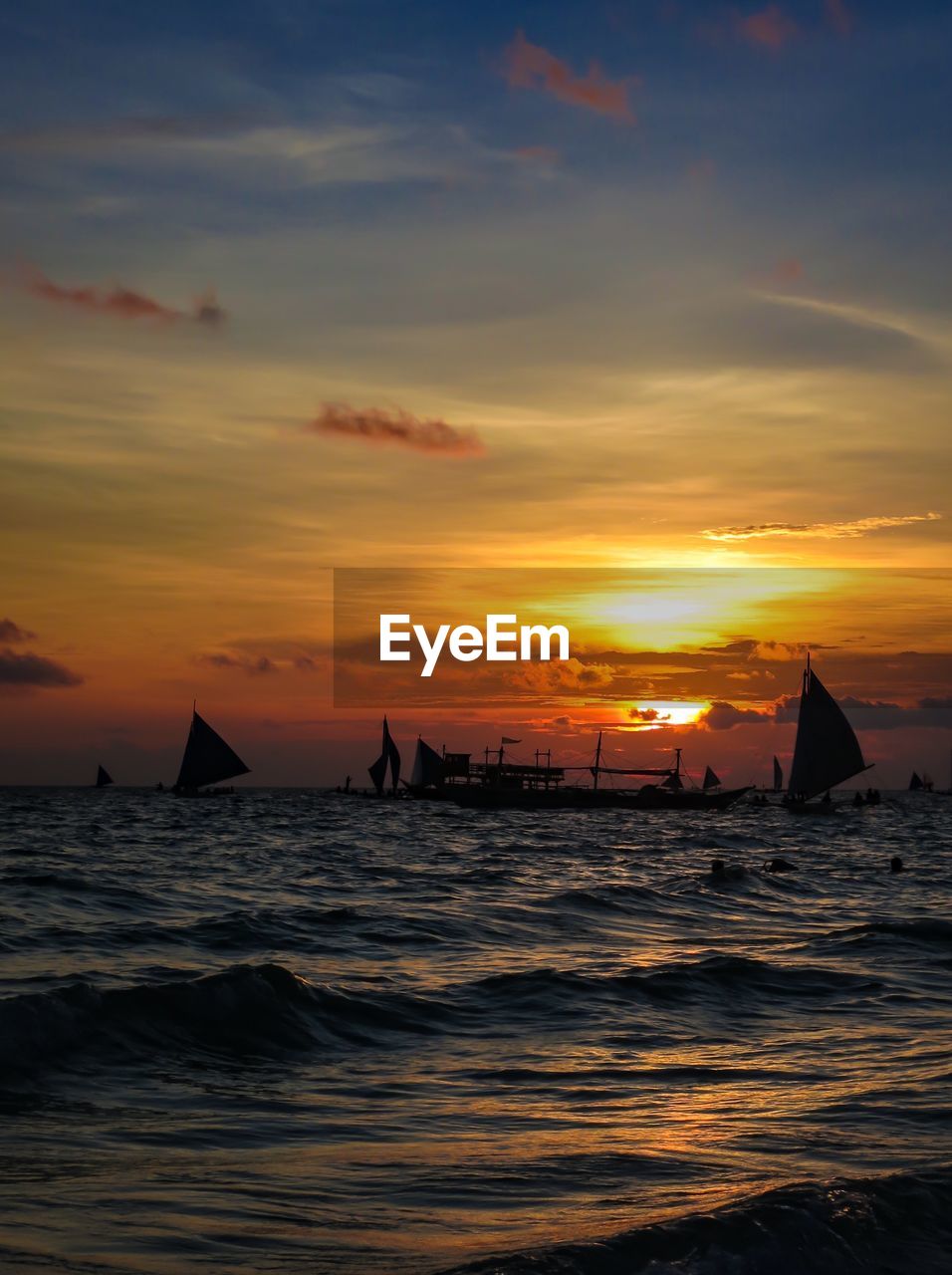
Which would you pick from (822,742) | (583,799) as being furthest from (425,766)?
(822,742)

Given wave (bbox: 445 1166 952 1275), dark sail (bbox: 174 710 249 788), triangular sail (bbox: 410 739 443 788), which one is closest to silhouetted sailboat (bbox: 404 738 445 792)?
triangular sail (bbox: 410 739 443 788)

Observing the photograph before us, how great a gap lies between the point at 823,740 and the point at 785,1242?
10608cm

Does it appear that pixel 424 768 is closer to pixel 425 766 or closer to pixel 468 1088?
pixel 425 766

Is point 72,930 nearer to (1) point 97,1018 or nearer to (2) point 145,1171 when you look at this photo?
(1) point 97,1018

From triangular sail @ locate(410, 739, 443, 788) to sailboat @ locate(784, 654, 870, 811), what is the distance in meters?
53.5

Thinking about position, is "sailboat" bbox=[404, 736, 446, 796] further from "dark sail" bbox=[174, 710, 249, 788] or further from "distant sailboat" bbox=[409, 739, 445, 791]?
"dark sail" bbox=[174, 710, 249, 788]

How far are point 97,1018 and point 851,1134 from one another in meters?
8.99

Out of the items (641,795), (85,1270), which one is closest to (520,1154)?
(85,1270)

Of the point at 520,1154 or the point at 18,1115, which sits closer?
the point at 520,1154

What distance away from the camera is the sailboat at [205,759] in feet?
418

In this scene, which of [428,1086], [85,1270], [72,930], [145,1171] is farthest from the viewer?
[72,930]

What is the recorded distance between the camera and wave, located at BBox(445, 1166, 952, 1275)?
26.5 feet

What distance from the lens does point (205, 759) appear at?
129625mm

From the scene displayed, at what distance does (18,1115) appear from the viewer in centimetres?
1189
